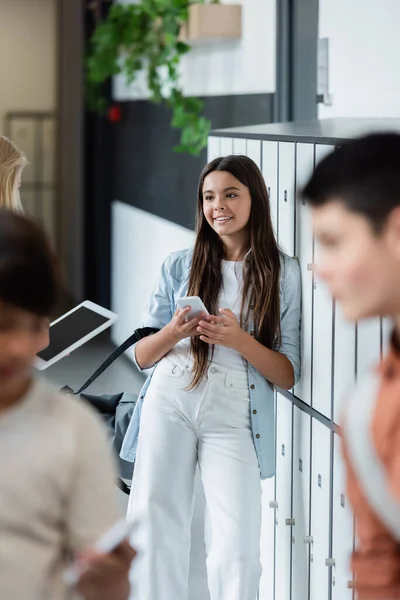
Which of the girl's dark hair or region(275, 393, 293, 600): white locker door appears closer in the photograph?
the girl's dark hair

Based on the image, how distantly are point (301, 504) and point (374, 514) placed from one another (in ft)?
5.68

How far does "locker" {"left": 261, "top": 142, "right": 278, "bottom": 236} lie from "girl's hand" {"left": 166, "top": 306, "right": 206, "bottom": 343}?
444mm

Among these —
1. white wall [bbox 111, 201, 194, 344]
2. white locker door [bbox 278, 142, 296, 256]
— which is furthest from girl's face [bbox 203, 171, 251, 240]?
white wall [bbox 111, 201, 194, 344]

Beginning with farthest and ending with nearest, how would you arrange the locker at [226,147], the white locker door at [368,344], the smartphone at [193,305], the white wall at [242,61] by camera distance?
the white wall at [242,61], the locker at [226,147], the smartphone at [193,305], the white locker door at [368,344]

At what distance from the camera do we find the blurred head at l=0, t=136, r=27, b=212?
254cm

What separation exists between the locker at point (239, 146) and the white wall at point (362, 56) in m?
0.46

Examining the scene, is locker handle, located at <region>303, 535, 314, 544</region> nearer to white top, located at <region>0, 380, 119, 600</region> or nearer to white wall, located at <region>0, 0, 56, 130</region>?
white top, located at <region>0, 380, 119, 600</region>

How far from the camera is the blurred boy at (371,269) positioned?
1054 millimetres

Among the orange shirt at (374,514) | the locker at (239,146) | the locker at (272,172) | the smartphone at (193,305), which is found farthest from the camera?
the locker at (239,146)

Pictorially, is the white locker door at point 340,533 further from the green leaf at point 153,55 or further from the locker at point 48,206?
the locker at point 48,206

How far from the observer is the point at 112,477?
3.97ft

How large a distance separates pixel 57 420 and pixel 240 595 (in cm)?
161

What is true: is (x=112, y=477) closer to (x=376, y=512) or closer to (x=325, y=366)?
(x=376, y=512)

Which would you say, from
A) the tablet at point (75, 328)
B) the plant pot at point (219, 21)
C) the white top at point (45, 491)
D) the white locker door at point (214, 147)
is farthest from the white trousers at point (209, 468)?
the plant pot at point (219, 21)
